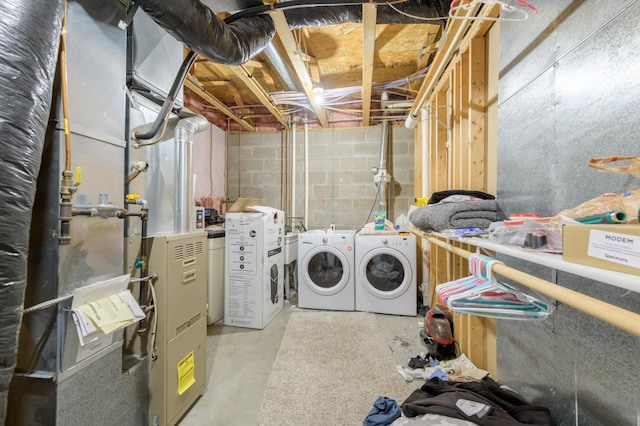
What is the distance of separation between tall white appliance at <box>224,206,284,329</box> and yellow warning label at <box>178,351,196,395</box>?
109 cm

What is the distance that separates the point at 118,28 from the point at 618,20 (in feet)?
6.27

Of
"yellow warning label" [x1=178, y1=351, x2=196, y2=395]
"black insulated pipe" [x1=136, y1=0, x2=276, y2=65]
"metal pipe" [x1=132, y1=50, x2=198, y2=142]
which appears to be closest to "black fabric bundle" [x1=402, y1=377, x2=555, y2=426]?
"yellow warning label" [x1=178, y1=351, x2=196, y2=395]

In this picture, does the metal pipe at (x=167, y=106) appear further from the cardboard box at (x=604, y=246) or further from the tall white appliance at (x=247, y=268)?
the cardboard box at (x=604, y=246)

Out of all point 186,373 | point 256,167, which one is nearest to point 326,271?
point 186,373

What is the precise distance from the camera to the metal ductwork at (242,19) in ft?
3.71

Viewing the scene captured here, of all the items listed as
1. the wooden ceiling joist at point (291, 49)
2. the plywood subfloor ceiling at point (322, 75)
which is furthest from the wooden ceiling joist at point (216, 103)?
the wooden ceiling joist at point (291, 49)

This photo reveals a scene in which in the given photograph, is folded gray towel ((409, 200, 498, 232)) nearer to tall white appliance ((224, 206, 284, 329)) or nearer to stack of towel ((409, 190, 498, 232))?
stack of towel ((409, 190, 498, 232))

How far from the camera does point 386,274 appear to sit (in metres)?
3.08

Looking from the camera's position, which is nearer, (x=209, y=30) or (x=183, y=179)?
(x=209, y=30)

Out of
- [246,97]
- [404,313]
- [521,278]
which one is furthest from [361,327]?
[246,97]

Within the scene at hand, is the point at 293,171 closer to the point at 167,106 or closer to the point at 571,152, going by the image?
the point at 167,106

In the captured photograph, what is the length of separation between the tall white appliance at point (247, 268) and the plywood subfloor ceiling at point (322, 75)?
1.35m

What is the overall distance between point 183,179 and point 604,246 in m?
1.83

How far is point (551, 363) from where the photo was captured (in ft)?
3.54
